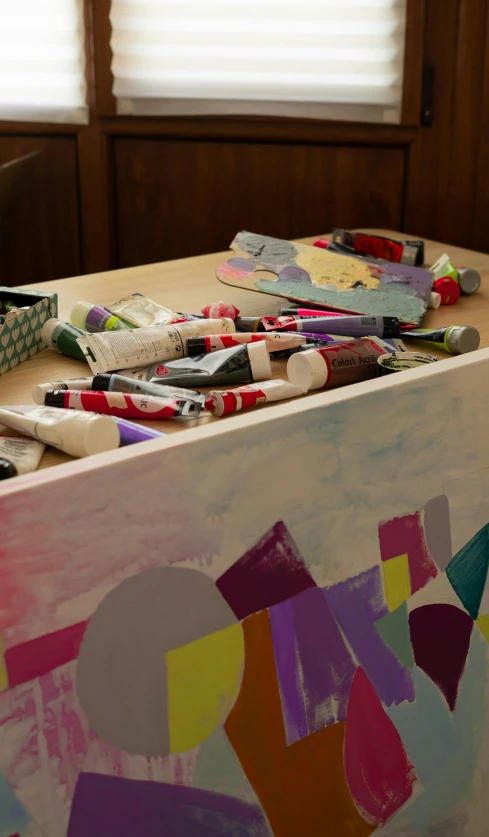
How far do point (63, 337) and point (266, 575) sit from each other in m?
0.39

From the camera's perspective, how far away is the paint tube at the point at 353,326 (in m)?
0.92

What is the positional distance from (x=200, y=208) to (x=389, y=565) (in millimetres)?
1595

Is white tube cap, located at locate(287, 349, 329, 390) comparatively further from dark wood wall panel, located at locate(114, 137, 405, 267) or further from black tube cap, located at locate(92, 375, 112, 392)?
dark wood wall panel, located at locate(114, 137, 405, 267)

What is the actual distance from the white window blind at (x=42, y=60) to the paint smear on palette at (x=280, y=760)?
5.49 ft

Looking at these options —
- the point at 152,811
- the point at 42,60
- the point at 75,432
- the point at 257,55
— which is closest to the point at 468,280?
the point at 75,432

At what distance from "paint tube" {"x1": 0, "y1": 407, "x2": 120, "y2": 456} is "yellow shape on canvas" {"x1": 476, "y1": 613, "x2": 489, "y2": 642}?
1.46 feet

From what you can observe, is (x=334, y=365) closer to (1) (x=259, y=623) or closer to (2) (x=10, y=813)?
(1) (x=259, y=623)

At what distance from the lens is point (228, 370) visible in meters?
0.80

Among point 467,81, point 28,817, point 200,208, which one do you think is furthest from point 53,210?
point 28,817

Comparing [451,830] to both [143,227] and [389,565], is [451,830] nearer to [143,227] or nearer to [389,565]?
[389,565]

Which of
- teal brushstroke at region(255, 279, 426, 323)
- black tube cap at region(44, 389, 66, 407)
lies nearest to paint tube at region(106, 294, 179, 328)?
teal brushstroke at region(255, 279, 426, 323)

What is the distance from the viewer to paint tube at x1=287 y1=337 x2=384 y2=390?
0.78m

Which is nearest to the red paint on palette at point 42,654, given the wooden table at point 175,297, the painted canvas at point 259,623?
the painted canvas at point 259,623

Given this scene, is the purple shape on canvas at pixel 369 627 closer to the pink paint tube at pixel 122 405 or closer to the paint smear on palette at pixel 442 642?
the paint smear on palette at pixel 442 642
